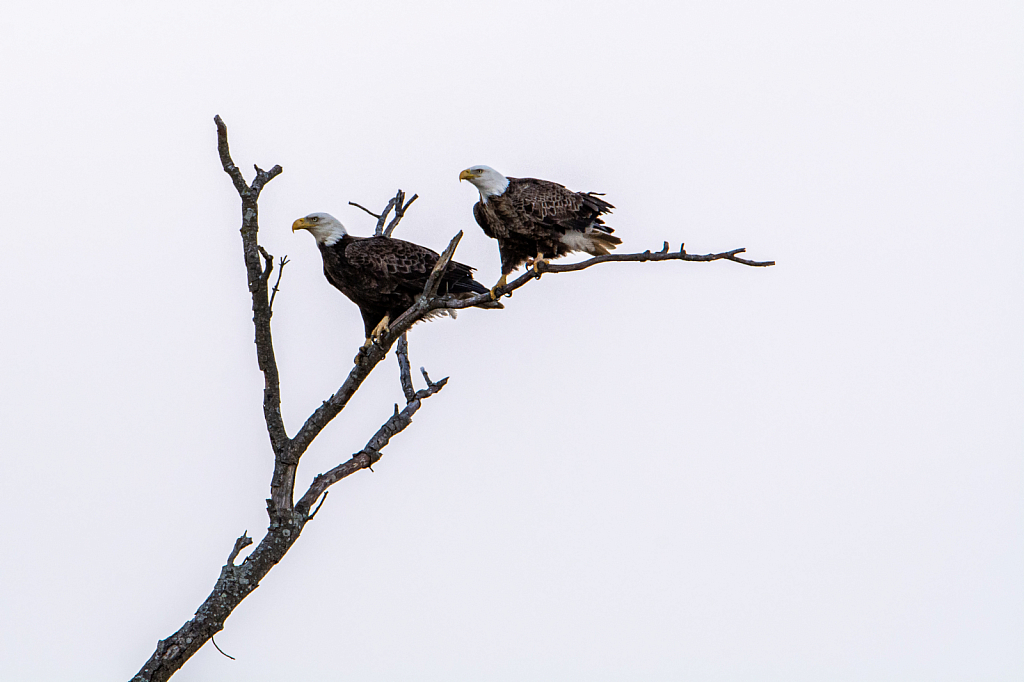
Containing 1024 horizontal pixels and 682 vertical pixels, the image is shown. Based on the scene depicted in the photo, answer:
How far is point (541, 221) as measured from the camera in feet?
19.2

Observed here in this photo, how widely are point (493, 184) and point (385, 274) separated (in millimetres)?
947

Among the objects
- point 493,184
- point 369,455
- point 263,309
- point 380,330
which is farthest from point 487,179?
point 369,455

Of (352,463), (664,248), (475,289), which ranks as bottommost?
(352,463)

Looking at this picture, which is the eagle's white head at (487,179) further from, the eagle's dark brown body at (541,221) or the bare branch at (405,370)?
the bare branch at (405,370)

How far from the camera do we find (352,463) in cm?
578

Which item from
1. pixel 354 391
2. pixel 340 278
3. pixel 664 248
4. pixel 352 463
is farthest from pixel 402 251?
pixel 664 248

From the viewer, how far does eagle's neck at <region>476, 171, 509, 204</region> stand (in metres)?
5.96

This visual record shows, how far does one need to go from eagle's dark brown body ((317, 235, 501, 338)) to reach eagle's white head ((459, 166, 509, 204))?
1.77 feet

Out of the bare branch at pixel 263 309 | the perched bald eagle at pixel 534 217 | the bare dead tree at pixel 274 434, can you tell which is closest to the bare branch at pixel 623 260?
the bare dead tree at pixel 274 434

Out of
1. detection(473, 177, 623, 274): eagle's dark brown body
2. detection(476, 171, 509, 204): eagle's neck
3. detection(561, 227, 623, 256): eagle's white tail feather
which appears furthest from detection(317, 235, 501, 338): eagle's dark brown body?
detection(561, 227, 623, 256): eagle's white tail feather

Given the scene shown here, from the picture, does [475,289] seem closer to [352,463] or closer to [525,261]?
[525,261]

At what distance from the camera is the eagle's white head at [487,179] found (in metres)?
5.95

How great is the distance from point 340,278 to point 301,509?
167 centimetres

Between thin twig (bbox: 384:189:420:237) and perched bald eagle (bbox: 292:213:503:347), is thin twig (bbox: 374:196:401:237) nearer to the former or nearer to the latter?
thin twig (bbox: 384:189:420:237)
